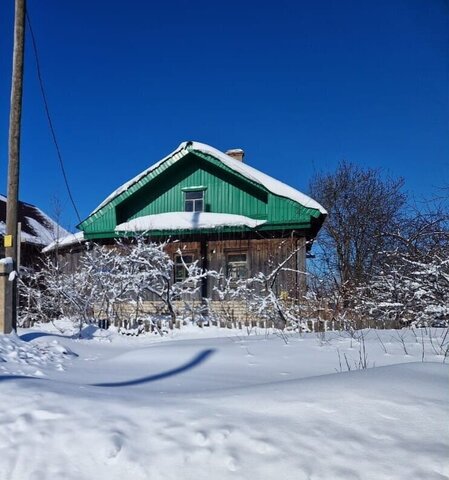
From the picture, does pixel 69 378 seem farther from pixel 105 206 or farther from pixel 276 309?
pixel 105 206

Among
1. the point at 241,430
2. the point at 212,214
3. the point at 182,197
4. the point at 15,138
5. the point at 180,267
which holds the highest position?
the point at 182,197

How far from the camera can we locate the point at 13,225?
7594 mm

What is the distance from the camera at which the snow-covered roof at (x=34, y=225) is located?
21953 millimetres

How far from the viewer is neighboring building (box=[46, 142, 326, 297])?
13.9 m

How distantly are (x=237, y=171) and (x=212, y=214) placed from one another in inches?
76.1

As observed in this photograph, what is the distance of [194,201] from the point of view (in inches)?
624

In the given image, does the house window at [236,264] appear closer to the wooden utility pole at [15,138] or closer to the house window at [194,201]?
the house window at [194,201]

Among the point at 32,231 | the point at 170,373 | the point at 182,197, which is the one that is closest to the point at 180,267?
the point at 182,197

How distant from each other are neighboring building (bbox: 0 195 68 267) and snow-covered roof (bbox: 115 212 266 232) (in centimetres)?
550

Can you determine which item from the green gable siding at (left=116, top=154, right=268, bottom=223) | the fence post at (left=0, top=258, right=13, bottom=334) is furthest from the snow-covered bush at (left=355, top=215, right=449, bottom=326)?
the fence post at (left=0, top=258, right=13, bottom=334)

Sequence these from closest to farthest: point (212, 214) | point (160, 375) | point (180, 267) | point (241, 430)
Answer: point (241, 430) < point (160, 375) < point (212, 214) < point (180, 267)

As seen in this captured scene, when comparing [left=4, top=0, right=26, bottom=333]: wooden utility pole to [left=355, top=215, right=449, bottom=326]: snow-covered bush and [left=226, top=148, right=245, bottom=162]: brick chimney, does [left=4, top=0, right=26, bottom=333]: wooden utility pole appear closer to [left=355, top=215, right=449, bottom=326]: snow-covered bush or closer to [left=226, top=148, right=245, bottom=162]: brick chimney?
[left=355, top=215, right=449, bottom=326]: snow-covered bush

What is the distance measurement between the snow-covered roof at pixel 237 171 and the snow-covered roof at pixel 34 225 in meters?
7.14

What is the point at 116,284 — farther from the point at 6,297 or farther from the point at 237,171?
the point at 237,171
